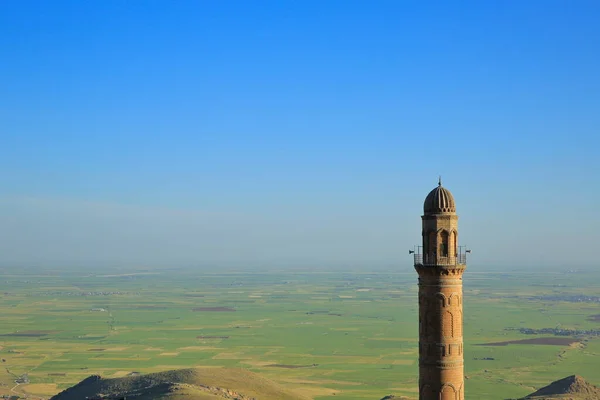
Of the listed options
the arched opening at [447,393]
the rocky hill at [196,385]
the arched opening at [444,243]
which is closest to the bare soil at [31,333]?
the rocky hill at [196,385]

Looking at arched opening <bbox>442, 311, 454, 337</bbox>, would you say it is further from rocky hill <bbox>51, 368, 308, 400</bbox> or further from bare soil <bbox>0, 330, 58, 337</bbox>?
bare soil <bbox>0, 330, 58, 337</bbox>

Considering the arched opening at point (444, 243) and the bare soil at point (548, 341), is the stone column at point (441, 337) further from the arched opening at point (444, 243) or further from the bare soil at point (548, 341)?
the bare soil at point (548, 341)

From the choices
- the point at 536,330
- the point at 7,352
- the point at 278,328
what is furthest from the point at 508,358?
the point at 7,352

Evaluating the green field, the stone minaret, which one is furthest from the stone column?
the green field

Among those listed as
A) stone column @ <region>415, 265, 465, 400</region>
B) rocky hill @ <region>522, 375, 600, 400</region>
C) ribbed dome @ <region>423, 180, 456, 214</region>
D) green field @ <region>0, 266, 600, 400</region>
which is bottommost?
green field @ <region>0, 266, 600, 400</region>

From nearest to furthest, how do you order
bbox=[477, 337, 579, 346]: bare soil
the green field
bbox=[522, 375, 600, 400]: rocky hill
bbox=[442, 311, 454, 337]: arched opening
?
bbox=[442, 311, 454, 337]: arched opening, bbox=[522, 375, 600, 400]: rocky hill, the green field, bbox=[477, 337, 579, 346]: bare soil

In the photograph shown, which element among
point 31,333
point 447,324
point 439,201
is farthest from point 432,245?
point 31,333

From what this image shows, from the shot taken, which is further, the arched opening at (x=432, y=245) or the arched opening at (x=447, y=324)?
the arched opening at (x=432, y=245)

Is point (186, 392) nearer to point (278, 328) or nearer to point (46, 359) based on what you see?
point (46, 359)
